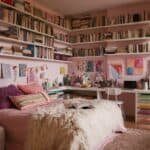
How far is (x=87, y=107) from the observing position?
2781 millimetres

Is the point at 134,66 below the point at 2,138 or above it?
above

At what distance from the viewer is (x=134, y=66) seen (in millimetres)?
4711

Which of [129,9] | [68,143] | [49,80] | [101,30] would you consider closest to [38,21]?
[49,80]

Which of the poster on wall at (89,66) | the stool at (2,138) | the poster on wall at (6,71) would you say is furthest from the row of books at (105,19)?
the stool at (2,138)

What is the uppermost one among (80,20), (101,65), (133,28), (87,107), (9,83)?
(80,20)

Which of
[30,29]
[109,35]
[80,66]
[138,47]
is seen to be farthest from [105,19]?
[30,29]

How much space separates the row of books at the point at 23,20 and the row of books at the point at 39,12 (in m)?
0.13

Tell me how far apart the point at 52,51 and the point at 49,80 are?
67 centimetres

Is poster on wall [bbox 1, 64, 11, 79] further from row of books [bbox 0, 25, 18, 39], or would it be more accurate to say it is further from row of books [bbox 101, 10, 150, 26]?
row of books [bbox 101, 10, 150, 26]

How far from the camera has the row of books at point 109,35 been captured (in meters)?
4.54

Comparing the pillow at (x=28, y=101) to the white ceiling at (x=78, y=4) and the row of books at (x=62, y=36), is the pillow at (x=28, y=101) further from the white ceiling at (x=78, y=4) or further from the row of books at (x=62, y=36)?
the white ceiling at (x=78, y=4)

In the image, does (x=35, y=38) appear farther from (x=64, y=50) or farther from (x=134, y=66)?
(x=134, y=66)

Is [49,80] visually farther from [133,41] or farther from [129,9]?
[129,9]

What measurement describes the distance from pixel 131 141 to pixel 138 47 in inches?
85.1
